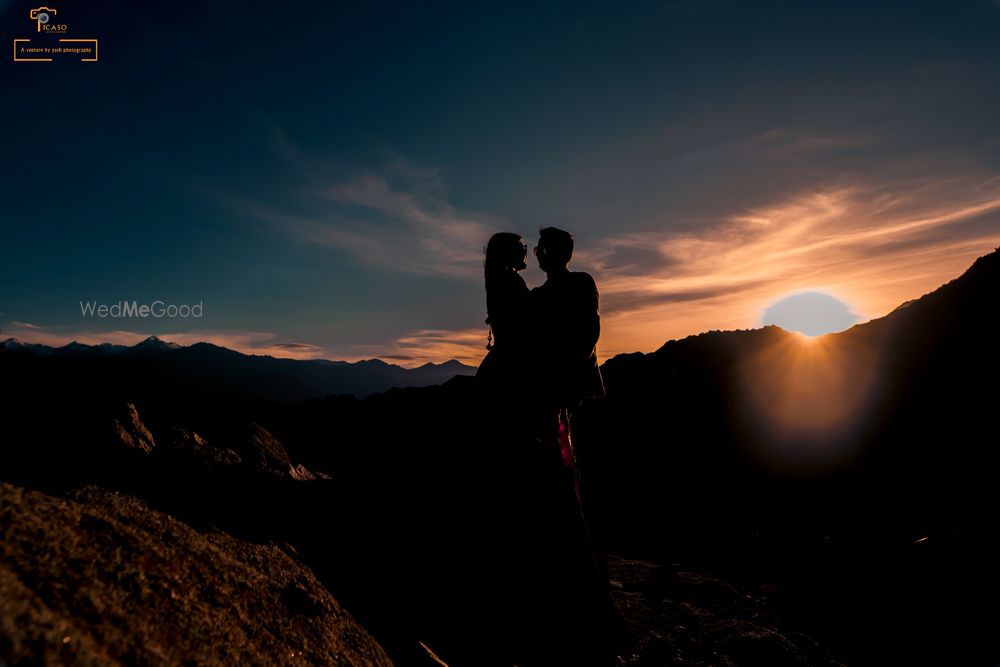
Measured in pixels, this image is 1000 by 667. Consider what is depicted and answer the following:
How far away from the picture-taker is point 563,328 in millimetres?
4414

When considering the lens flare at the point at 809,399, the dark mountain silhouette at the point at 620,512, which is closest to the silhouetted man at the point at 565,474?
the dark mountain silhouette at the point at 620,512

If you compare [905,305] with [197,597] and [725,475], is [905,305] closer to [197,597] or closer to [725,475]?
[725,475]

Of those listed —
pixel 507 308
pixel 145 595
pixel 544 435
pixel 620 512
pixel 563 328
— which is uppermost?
pixel 507 308

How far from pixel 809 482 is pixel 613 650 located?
3374 cm

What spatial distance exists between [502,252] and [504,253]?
2 centimetres

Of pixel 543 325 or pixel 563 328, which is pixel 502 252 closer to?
pixel 543 325

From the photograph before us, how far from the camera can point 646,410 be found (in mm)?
41750

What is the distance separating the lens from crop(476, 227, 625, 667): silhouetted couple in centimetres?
419

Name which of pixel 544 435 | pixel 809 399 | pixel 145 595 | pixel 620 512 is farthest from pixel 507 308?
pixel 809 399

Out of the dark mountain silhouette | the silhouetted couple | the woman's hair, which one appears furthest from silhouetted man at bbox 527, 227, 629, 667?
the dark mountain silhouette

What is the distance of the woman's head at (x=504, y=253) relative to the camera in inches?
171

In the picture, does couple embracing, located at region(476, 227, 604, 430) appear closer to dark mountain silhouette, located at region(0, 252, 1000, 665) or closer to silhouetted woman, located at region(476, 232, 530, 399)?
silhouetted woman, located at region(476, 232, 530, 399)

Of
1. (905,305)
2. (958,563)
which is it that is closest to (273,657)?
(958,563)

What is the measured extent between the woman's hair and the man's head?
27 cm
